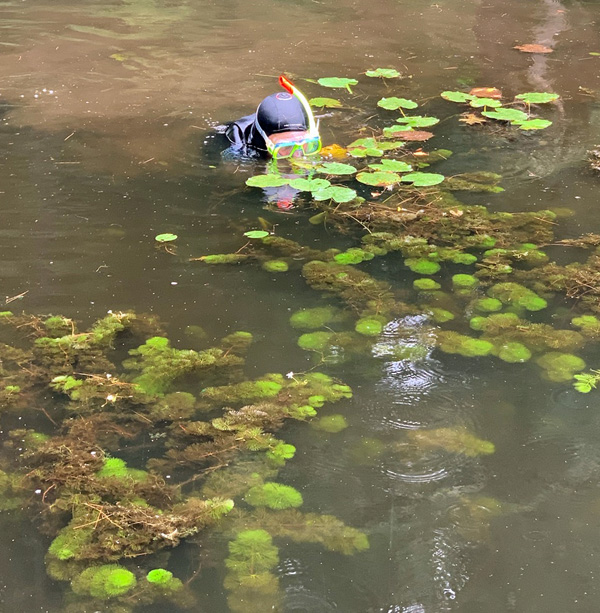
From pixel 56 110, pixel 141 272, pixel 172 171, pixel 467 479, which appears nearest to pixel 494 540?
pixel 467 479

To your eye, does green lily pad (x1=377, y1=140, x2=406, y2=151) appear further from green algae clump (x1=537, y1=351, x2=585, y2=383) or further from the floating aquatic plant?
the floating aquatic plant

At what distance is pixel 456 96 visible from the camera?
545 centimetres

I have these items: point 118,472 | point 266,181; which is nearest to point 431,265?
point 266,181

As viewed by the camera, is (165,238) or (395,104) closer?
(165,238)

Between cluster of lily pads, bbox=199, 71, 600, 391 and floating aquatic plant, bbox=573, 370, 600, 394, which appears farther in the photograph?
cluster of lily pads, bbox=199, 71, 600, 391

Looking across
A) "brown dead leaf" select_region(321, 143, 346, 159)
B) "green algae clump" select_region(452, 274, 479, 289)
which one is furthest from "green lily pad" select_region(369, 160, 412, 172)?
"green algae clump" select_region(452, 274, 479, 289)

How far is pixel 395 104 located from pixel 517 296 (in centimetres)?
253

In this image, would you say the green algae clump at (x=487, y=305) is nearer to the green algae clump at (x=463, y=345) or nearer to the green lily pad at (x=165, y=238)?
the green algae clump at (x=463, y=345)

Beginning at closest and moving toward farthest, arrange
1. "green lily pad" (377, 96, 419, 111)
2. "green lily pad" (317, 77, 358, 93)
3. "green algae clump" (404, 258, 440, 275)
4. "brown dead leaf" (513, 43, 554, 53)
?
1. "green algae clump" (404, 258, 440, 275)
2. "green lily pad" (377, 96, 419, 111)
3. "green lily pad" (317, 77, 358, 93)
4. "brown dead leaf" (513, 43, 554, 53)

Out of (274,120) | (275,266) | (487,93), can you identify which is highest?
(274,120)

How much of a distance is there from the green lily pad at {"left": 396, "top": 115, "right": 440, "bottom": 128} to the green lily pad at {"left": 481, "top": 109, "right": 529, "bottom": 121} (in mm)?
375

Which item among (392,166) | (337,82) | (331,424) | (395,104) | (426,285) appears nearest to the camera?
(331,424)

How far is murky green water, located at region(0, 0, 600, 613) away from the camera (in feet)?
6.81

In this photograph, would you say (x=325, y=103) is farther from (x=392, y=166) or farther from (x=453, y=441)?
(x=453, y=441)
